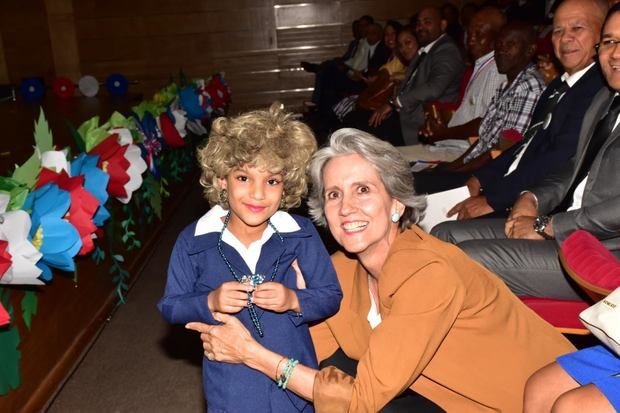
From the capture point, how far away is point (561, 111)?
276cm

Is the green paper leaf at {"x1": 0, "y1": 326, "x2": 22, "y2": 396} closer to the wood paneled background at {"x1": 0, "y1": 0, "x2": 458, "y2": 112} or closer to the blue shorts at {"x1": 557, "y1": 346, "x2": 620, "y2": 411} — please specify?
the blue shorts at {"x1": 557, "y1": 346, "x2": 620, "y2": 411}

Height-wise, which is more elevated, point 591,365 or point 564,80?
point 564,80

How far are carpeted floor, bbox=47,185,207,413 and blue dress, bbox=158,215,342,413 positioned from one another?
98 cm

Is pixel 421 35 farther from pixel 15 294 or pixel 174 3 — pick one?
pixel 174 3

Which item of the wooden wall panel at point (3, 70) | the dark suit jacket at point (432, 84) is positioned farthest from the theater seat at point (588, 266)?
the wooden wall panel at point (3, 70)

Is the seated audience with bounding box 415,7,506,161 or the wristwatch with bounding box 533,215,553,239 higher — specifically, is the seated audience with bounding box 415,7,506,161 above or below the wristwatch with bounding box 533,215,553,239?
above

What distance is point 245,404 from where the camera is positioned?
163 centimetres

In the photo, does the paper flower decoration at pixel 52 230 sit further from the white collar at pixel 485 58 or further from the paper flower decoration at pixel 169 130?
the white collar at pixel 485 58

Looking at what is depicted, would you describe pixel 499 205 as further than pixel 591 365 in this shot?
Yes

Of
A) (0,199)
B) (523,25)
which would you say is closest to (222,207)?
(0,199)

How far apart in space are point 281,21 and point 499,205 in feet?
26.8

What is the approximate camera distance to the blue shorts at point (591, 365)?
1.49 metres

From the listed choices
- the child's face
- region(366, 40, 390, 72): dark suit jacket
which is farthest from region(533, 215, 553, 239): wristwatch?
region(366, 40, 390, 72): dark suit jacket

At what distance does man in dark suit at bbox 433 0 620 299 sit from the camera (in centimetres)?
216
